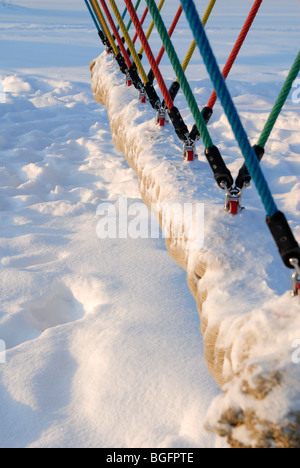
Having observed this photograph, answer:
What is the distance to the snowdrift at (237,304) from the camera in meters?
0.73

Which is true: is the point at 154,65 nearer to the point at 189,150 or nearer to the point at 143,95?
the point at 189,150

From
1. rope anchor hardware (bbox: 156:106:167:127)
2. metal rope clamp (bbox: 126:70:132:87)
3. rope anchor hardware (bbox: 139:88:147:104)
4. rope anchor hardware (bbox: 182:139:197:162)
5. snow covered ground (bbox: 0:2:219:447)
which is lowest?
snow covered ground (bbox: 0:2:219:447)

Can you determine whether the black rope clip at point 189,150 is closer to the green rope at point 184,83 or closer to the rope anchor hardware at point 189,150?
the rope anchor hardware at point 189,150

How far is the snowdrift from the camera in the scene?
725 mm

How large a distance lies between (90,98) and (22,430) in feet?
19.4

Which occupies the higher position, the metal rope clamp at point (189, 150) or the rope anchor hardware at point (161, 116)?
the rope anchor hardware at point (161, 116)

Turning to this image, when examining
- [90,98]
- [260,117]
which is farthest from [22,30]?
[260,117]

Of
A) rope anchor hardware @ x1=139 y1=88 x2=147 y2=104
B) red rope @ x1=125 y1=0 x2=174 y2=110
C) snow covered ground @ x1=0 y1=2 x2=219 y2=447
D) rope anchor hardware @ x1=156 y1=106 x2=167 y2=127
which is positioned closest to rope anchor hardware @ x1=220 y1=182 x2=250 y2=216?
snow covered ground @ x1=0 y1=2 x2=219 y2=447

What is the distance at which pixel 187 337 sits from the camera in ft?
4.96

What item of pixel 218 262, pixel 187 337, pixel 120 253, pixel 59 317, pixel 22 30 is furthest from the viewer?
pixel 22 30

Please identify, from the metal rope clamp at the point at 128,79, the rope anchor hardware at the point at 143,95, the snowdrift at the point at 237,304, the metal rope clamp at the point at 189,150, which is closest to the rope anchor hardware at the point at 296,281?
the snowdrift at the point at 237,304

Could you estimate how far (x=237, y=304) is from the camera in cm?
107

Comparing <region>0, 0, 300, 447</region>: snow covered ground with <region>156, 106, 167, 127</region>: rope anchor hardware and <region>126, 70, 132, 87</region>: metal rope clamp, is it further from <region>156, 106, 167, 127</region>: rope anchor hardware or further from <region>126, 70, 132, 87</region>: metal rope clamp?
<region>126, 70, 132, 87</region>: metal rope clamp

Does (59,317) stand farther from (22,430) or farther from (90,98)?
(90,98)
